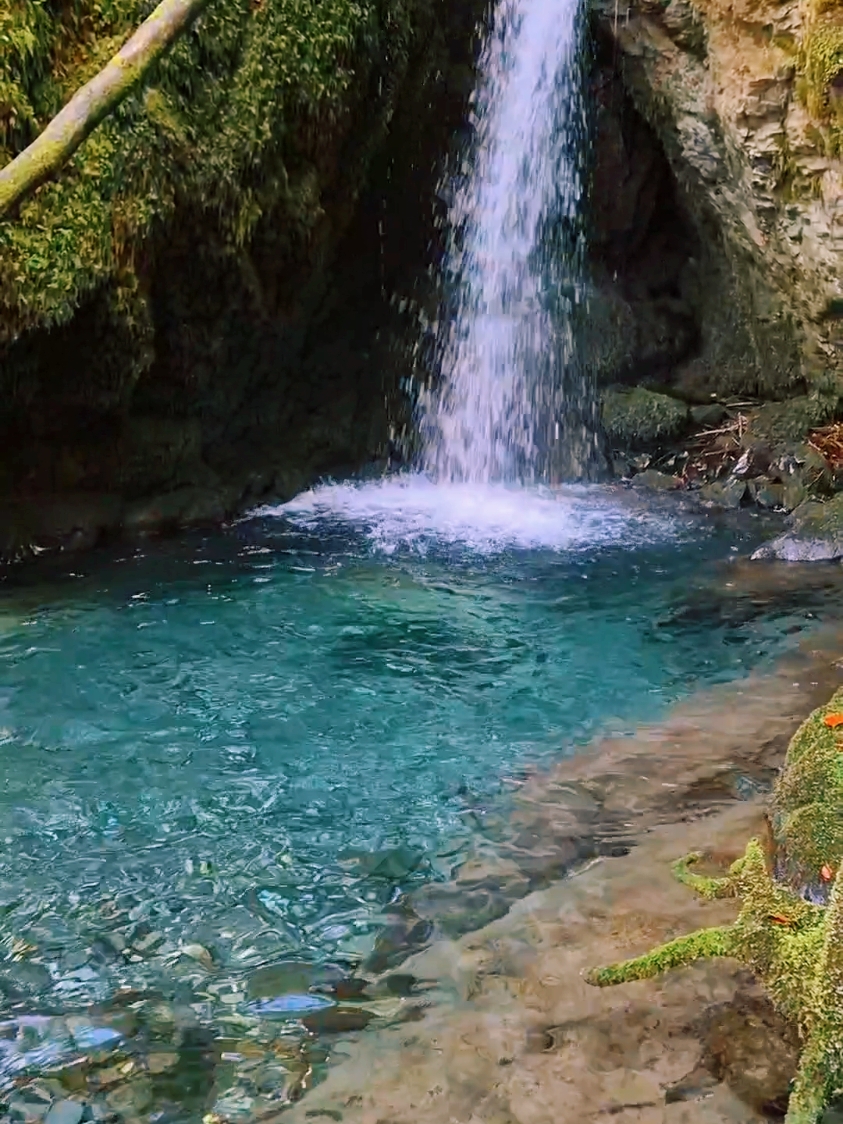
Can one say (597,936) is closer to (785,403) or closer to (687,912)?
(687,912)

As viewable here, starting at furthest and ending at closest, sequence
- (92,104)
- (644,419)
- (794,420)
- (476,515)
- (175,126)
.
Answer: (644,419) → (794,420) → (476,515) → (175,126) → (92,104)

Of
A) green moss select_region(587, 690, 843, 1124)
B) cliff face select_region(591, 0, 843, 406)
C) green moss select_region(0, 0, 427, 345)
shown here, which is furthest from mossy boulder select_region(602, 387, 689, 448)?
green moss select_region(587, 690, 843, 1124)

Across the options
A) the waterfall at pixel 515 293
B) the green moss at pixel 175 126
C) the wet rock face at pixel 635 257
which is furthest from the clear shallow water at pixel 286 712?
the wet rock face at pixel 635 257

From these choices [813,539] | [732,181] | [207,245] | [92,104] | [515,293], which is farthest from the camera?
[515,293]

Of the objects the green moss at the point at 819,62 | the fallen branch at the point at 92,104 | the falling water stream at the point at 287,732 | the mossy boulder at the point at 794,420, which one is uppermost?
the green moss at the point at 819,62

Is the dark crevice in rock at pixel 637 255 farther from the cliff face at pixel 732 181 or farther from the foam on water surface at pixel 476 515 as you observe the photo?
the foam on water surface at pixel 476 515

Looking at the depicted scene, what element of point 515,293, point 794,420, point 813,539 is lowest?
point 813,539

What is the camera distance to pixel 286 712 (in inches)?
164

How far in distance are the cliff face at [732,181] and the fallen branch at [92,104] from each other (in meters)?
4.34

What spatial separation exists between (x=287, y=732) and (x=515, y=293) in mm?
7128

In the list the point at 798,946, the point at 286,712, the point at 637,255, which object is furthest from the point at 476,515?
the point at 798,946

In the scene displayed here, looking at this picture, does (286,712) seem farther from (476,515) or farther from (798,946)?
(476,515)

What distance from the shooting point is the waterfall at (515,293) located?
945cm

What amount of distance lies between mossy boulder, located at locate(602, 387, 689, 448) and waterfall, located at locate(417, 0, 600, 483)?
0.25 meters
